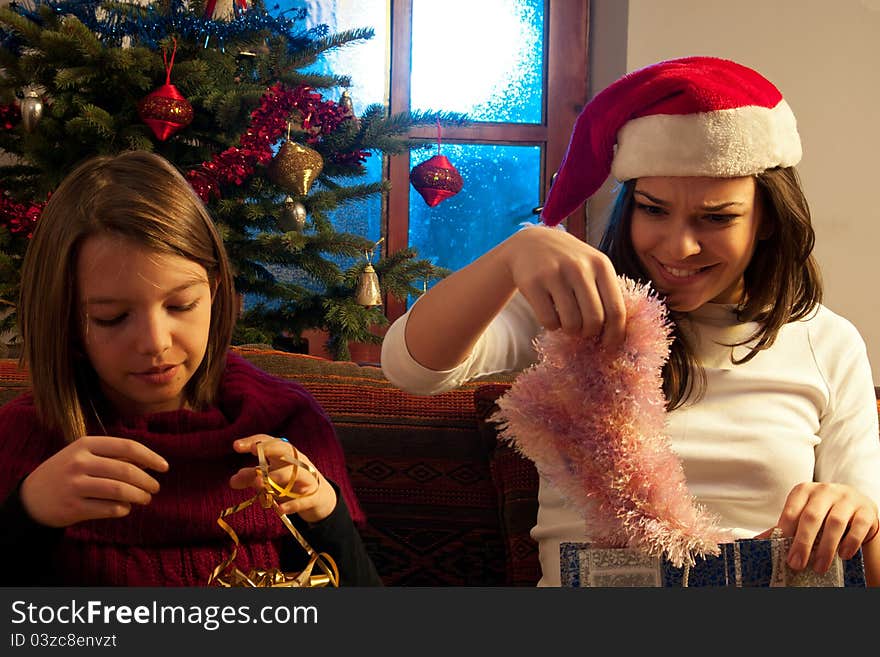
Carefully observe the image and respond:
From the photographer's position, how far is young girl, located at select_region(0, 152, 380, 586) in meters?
0.92

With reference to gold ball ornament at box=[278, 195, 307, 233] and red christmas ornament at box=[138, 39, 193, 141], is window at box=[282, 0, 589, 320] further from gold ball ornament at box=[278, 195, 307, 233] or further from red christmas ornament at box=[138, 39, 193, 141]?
red christmas ornament at box=[138, 39, 193, 141]

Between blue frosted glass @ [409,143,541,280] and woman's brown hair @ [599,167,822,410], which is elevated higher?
blue frosted glass @ [409,143,541,280]

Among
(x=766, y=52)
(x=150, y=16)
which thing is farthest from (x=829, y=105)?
(x=150, y=16)

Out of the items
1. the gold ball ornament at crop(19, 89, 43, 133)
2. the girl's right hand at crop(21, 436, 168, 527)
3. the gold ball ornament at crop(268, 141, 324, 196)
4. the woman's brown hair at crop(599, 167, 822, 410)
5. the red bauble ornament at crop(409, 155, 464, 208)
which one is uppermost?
the red bauble ornament at crop(409, 155, 464, 208)

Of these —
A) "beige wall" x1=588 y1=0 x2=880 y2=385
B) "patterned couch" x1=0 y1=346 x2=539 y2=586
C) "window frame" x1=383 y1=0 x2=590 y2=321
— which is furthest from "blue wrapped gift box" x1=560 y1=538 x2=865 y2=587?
"window frame" x1=383 y1=0 x2=590 y2=321

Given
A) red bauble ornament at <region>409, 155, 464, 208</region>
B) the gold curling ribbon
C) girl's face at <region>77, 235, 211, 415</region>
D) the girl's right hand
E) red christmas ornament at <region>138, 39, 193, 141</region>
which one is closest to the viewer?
the gold curling ribbon

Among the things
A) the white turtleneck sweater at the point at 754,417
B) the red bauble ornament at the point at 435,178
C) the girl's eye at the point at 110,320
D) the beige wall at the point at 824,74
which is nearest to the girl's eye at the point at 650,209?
the white turtleneck sweater at the point at 754,417

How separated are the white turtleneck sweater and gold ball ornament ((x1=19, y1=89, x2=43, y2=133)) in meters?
1.43

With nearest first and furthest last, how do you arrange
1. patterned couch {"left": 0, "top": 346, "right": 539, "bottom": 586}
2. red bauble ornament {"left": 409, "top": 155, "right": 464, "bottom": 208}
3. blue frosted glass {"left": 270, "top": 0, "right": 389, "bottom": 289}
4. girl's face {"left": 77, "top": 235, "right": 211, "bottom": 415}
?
girl's face {"left": 77, "top": 235, "right": 211, "bottom": 415}
patterned couch {"left": 0, "top": 346, "right": 539, "bottom": 586}
red bauble ornament {"left": 409, "top": 155, "right": 464, "bottom": 208}
blue frosted glass {"left": 270, "top": 0, "right": 389, "bottom": 289}

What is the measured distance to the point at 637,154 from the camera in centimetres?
100

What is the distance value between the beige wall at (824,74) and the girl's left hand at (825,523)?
2506 millimetres

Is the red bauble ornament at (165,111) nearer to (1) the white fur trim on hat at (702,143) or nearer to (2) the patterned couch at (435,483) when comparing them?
(2) the patterned couch at (435,483)

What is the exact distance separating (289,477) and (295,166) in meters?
1.41

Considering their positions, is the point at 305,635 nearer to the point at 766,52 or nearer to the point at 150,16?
the point at 150,16
